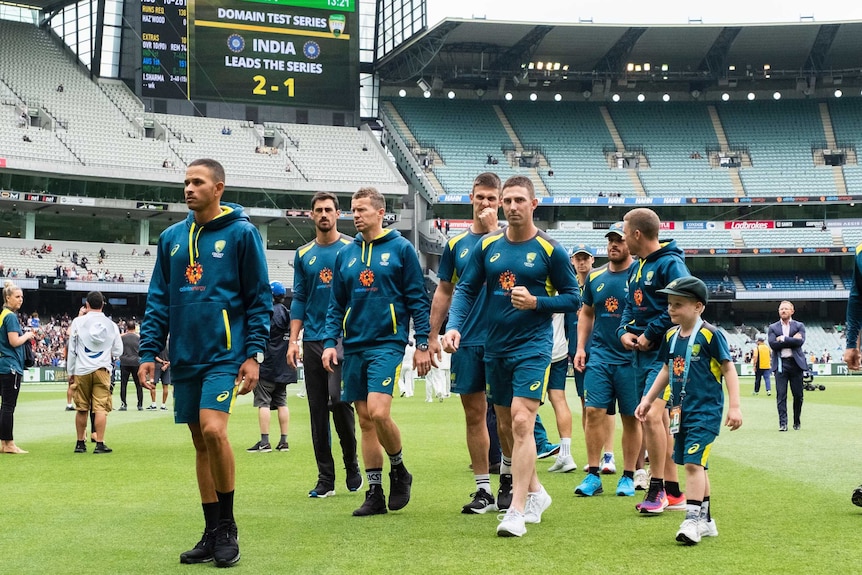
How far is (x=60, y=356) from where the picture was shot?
42969 mm

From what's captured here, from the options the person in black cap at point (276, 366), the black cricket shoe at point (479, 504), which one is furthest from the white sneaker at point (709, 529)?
the person in black cap at point (276, 366)

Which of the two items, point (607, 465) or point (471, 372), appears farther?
point (607, 465)

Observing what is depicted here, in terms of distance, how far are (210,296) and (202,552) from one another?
152 centimetres

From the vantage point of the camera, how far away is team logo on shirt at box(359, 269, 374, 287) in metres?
7.82

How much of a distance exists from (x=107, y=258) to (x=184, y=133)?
865cm

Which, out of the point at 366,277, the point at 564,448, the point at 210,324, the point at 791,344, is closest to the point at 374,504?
the point at 366,277

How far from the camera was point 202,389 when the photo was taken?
5.96 meters

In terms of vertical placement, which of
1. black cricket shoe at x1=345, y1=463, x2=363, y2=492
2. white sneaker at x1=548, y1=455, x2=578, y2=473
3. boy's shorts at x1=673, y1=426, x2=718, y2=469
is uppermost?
boy's shorts at x1=673, y1=426, x2=718, y2=469

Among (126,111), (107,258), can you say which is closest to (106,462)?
(107,258)

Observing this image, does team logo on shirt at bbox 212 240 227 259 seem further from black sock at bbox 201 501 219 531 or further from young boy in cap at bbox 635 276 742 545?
young boy in cap at bbox 635 276 742 545

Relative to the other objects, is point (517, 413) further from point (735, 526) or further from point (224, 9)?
point (224, 9)

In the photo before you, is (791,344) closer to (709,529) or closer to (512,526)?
(709,529)

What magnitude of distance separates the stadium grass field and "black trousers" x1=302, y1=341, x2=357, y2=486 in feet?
1.06

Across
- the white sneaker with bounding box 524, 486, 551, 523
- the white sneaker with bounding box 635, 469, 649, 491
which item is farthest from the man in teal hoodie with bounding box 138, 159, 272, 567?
the white sneaker with bounding box 635, 469, 649, 491
